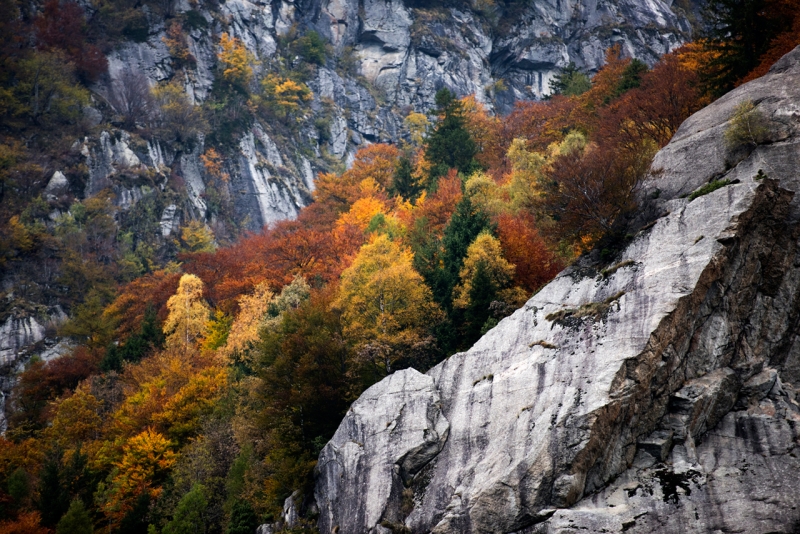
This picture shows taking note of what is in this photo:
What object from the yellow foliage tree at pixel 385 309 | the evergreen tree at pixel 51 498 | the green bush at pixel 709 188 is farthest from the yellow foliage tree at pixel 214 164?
the green bush at pixel 709 188

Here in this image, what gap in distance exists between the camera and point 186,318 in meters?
45.2

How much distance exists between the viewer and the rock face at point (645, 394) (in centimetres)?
1557

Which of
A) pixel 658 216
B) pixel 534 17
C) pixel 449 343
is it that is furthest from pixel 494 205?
pixel 534 17

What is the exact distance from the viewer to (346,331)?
2814 centimetres

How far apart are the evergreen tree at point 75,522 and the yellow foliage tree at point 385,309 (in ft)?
55.1

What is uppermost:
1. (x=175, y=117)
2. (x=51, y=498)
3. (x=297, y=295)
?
(x=175, y=117)

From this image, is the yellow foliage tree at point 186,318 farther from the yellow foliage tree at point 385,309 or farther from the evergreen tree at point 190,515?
the yellow foliage tree at point 385,309

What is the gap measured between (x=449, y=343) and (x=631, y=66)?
103ft

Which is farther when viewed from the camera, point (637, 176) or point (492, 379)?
point (637, 176)

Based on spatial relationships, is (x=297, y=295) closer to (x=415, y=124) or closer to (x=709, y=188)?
(x=709, y=188)

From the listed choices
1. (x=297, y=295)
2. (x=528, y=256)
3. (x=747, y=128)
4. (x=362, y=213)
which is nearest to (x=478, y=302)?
(x=528, y=256)

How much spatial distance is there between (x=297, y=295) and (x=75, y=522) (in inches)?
712

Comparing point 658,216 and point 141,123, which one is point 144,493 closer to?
point 658,216

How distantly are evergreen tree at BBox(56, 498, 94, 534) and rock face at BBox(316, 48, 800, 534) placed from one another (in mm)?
14880
